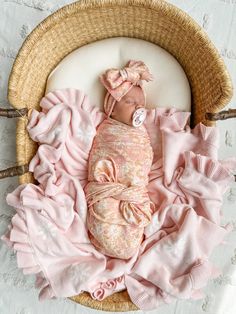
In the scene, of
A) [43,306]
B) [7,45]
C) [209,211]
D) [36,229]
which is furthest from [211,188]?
[7,45]

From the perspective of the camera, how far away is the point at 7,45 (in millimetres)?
1477

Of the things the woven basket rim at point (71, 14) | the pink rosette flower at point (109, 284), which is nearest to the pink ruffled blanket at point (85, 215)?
the pink rosette flower at point (109, 284)

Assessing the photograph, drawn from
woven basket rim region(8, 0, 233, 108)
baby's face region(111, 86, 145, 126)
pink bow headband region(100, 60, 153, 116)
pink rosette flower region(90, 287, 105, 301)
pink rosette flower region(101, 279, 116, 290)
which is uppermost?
woven basket rim region(8, 0, 233, 108)

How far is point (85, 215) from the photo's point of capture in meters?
1.20

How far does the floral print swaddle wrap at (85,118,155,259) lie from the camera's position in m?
1.15

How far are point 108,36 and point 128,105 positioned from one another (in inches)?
9.8

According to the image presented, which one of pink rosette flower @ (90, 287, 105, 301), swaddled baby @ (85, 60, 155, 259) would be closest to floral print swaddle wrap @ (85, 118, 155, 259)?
swaddled baby @ (85, 60, 155, 259)

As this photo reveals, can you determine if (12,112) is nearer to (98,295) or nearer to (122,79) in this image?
(122,79)

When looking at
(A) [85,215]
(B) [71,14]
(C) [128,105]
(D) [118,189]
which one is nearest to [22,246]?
(A) [85,215]

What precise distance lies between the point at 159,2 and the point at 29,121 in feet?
1.60

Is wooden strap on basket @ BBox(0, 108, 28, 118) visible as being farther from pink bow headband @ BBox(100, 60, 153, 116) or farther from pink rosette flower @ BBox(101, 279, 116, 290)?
pink rosette flower @ BBox(101, 279, 116, 290)

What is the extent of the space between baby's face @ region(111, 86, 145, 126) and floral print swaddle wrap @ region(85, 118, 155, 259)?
2cm

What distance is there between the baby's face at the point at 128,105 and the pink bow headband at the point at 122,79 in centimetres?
1

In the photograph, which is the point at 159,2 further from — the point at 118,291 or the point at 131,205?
the point at 118,291
